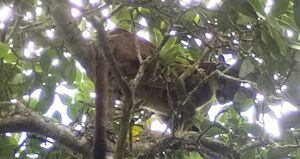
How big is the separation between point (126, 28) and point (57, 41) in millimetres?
300

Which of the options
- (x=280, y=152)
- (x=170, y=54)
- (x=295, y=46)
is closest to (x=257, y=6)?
(x=295, y=46)

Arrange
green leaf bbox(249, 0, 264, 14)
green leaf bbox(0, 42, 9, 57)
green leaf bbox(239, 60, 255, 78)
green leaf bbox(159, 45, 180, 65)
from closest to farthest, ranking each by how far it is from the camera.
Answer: green leaf bbox(249, 0, 264, 14)
green leaf bbox(239, 60, 255, 78)
green leaf bbox(159, 45, 180, 65)
green leaf bbox(0, 42, 9, 57)

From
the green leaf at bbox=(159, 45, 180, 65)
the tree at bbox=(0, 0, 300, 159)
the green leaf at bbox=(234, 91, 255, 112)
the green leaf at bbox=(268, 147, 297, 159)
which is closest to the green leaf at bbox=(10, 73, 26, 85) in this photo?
the tree at bbox=(0, 0, 300, 159)

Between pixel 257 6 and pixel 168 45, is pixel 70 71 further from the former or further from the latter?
pixel 257 6

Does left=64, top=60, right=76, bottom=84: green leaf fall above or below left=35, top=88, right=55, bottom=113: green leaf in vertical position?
above

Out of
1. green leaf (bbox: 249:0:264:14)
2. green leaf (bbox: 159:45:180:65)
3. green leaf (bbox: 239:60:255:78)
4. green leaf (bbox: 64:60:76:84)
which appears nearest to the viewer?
green leaf (bbox: 249:0:264:14)

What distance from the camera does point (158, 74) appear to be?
6.05 feet

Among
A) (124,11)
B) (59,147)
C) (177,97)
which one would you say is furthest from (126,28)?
(59,147)

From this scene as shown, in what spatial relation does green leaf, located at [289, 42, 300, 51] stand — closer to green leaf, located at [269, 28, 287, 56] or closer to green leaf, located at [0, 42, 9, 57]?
green leaf, located at [269, 28, 287, 56]

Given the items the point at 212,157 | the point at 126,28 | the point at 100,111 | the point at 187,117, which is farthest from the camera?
the point at 126,28

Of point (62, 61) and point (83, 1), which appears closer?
point (83, 1)

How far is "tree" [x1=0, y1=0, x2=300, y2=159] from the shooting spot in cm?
154

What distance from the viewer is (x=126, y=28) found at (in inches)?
84.5

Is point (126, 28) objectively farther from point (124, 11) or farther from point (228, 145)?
point (228, 145)
